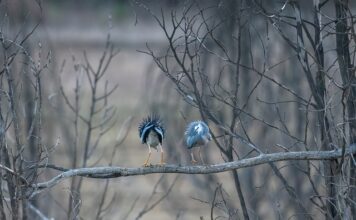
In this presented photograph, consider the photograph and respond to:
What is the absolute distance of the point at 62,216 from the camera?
16.0 meters

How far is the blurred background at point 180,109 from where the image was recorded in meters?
7.90

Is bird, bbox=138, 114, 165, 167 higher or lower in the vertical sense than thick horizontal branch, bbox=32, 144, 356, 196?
higher

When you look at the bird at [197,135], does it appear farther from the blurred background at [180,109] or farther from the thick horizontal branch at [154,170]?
the blurred background at [180,109]

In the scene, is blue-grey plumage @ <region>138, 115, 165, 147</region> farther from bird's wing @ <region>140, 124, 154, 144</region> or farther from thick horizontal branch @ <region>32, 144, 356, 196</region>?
thick horizontal branch @ <region>32, 144, 356, 196</region>

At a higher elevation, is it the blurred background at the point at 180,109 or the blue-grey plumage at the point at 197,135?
the blurred background at the point at 180,109

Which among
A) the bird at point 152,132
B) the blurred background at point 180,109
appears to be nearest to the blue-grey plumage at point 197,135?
the bird at point 152,132

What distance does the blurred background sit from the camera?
7898 millimetres

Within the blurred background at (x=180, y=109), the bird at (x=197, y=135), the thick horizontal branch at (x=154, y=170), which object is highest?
the blurred background at (x=180, y=109)

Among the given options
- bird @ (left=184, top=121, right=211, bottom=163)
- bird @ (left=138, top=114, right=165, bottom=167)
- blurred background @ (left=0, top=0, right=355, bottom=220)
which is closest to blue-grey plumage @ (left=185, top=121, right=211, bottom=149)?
bird @ (left=184, top=121, right=211, bottom=163)

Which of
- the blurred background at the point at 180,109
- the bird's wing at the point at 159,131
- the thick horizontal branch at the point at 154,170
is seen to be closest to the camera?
the thick horizontal branch at the point at 154,170

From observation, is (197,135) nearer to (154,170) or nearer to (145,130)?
(145,130)

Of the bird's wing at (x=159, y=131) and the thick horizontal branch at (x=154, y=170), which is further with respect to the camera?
the bird's wing at (x=159, y=131)

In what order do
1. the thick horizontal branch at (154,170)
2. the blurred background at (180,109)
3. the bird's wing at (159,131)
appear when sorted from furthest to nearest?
the blurred background at (180,109), the bird's wing at (159,131), the thick horizontal branch at (154,170)

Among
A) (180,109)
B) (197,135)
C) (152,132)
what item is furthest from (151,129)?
(180,109)
